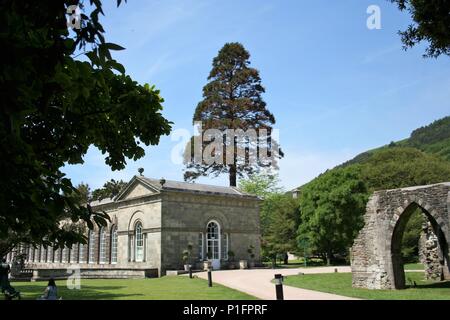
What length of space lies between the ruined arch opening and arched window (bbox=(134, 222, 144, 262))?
63.8ft

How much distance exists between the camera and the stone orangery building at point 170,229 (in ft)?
99.9

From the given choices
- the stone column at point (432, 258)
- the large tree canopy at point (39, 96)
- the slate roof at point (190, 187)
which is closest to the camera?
the large tree canopy at point (39, 96)

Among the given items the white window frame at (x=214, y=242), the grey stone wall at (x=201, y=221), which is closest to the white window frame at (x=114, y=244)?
the grey stone wall at (x=201, y=221)

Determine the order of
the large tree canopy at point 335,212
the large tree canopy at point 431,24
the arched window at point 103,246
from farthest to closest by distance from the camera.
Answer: the arched window at point 103,246 < the large tree canopy at point 335,212 < the large tree canopy at point 431,24

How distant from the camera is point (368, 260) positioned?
58.9ft

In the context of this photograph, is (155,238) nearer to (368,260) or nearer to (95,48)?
(368,260)

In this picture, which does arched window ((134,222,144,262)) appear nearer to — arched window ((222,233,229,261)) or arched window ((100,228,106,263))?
arched window ((100,228,106,263))

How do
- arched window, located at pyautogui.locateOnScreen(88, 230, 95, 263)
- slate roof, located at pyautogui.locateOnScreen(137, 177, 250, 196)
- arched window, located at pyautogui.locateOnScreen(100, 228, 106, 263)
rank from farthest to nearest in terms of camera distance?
arched window, located at pyautogui.locateOnScreen(88, 230, 95, 263)
arched window, located at pyautogui.locateOnScreen(100, 228, 106, 263)
slate roof, located at pyautogui.locateOnScreen(137, 177, 250, 196)

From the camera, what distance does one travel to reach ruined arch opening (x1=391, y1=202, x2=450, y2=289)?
17.2m

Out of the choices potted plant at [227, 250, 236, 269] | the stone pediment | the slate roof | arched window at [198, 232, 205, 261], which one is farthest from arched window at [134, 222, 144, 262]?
potted plant at [227, 250, 236, 269]

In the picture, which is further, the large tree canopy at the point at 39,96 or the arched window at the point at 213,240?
the arched window at the point at 213,240

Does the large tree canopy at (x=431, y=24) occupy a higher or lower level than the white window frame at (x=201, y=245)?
higher

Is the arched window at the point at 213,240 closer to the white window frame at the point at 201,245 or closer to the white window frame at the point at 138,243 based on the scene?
the white window frame at the point at 201,245
